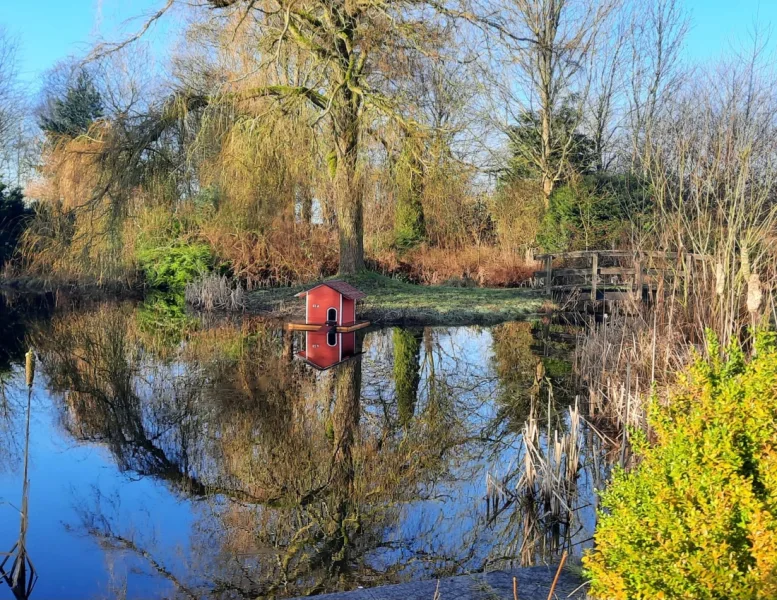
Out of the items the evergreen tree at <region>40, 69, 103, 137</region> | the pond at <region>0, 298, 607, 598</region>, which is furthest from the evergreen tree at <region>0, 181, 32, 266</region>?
the pond at <region>0, 298, 607, 598</region>

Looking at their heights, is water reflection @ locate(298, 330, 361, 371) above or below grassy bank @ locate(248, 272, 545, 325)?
below

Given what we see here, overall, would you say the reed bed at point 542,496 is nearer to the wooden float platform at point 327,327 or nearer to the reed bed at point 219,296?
the wooden float platform at point 327,327

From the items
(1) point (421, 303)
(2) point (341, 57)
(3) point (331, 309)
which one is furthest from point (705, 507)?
(2) point (341, 57)

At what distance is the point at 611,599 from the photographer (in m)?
2.27

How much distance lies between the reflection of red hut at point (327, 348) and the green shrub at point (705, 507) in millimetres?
7137

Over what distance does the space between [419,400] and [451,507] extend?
3147mm

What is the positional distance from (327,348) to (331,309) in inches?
65.9

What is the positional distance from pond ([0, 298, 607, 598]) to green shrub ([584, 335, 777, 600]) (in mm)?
1689

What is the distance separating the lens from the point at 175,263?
20.1 meters

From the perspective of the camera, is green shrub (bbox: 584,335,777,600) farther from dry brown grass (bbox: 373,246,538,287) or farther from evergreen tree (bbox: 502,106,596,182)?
evergreen tree (bbox: 502,106,596,182)

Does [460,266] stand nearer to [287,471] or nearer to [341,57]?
[341,57]

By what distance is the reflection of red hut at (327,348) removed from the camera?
31.9 ft

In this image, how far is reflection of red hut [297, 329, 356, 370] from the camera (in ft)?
31.9

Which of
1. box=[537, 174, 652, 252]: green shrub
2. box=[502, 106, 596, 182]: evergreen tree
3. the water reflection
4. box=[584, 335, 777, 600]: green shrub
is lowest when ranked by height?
the water reflection
